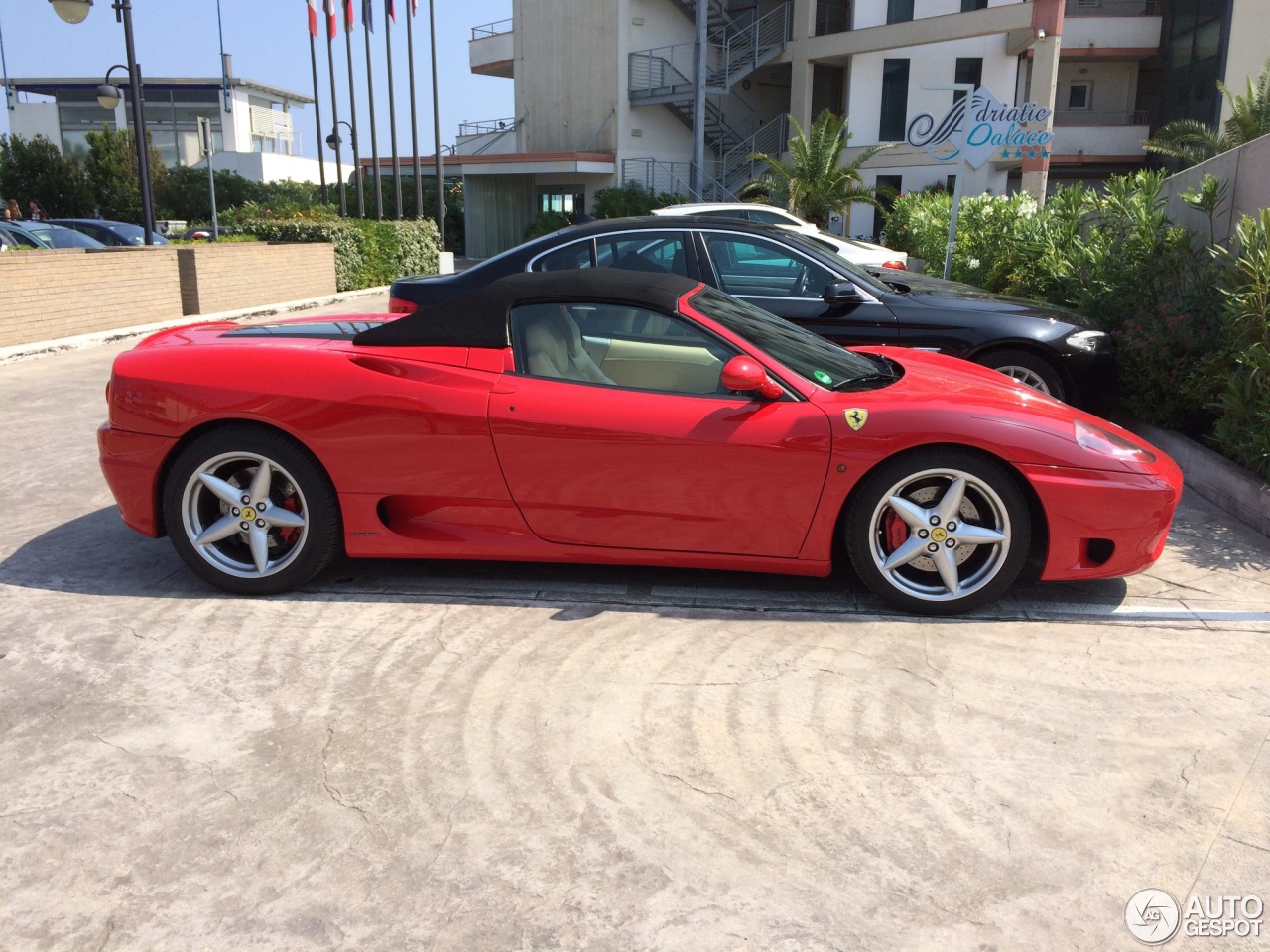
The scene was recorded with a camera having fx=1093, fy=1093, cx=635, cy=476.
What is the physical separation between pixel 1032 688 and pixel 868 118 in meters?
32.4

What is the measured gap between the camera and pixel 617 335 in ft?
15.3

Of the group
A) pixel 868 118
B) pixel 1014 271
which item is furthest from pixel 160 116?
pixel 1014 271

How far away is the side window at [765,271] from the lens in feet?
24.1

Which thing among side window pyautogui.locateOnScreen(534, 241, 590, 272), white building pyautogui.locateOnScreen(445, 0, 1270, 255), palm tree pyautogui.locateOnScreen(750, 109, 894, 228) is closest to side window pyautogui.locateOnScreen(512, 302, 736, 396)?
side window pyautogui.locateOnScreen(534, 241, 590, 272)

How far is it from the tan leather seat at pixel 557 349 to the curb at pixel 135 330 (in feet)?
18.2

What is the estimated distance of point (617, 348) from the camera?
470 centimetres

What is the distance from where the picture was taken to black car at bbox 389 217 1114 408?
720 centimetres

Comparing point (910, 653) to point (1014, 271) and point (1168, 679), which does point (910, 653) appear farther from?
point (1014, 271)

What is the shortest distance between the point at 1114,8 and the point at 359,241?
28305 millimetres

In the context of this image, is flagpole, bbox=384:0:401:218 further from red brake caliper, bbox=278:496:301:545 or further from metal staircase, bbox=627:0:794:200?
red brake caliper, bbox=278:496:301:545

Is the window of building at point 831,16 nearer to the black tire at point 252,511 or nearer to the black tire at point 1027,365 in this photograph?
the black tire at point 1027,365

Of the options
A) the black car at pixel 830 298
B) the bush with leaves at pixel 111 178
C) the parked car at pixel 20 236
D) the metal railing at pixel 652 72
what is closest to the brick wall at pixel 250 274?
the parked car at pixel 20 236

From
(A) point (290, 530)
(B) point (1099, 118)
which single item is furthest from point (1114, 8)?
(A) point (290, 530)

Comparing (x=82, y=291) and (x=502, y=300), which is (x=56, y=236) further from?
(x=502, y=300)
